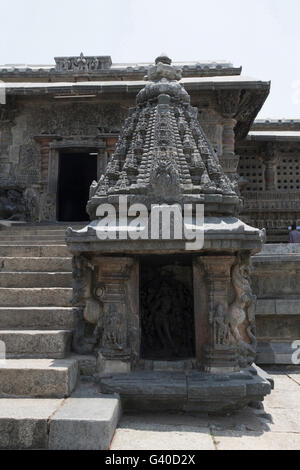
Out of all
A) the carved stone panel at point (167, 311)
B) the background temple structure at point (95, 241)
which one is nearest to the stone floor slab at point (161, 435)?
the background temple structure at point (95, 241)

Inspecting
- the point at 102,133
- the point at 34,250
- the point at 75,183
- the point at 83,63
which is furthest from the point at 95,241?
the point at 75,183

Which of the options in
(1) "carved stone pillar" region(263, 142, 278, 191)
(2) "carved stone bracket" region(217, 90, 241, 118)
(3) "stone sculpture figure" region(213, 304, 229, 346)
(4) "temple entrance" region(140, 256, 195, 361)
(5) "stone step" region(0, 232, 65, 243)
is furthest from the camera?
(1) "carved stone pillar" region(263, 142, 278, 191)

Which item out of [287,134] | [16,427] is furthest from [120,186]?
[287,134]

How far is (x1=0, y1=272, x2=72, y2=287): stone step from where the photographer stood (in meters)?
4.94

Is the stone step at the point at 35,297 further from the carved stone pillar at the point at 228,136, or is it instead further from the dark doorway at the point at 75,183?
the dark doorway at the point at 75,183

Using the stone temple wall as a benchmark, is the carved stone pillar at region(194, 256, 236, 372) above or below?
below

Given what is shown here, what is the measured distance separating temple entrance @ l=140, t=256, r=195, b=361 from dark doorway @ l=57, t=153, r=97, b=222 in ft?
40.8

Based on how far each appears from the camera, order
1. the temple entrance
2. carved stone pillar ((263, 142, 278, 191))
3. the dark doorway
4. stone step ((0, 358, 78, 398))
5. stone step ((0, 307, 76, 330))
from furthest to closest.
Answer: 1. the dark doorway
2. carved stone pillar ((263, 142, 278, 191))
3. the temple entrance
4. stone step ((0, 307, 76, 330))
5. stone step ((0, 358, 78, 398))

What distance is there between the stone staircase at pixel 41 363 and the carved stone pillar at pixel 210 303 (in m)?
0.96

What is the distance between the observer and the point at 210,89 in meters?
10.3

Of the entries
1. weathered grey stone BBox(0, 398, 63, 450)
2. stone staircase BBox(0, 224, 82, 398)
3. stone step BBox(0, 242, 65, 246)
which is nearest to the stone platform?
stone staircase BBox(0, 224, 82, 398)

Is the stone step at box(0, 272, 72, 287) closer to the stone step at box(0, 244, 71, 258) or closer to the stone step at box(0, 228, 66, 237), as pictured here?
the stone step at box(0, 244, 71, 258)
